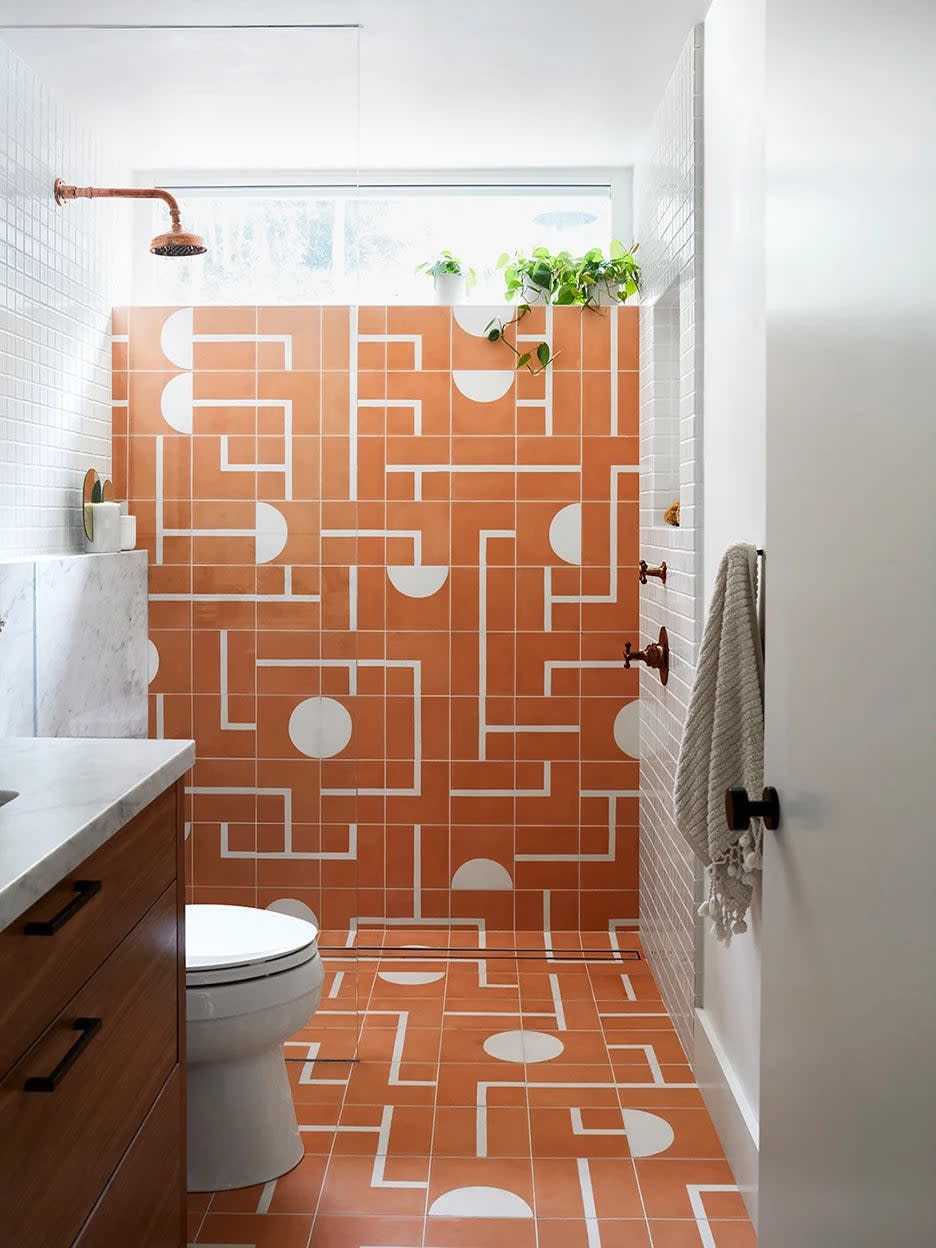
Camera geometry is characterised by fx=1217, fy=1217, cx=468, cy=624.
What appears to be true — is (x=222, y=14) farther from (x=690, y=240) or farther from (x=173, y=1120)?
(x=173, y=1120)

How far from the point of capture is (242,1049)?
232 cm

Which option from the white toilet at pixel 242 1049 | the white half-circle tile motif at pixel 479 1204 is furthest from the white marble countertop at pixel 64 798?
the white half-circle tile motif at pixel 479 1204

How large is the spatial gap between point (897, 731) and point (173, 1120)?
4.60 ft

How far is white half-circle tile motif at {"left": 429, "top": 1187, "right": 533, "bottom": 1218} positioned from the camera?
227 cm

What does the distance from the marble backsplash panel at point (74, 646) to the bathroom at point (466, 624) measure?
0.03 feet

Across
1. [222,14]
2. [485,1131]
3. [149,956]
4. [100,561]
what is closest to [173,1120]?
[149,956]

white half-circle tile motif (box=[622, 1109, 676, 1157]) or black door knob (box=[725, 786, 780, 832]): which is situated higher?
black door knob (box=[725, 786, 780, 832])

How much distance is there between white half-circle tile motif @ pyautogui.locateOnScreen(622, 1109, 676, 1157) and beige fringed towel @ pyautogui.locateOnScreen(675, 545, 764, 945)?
24.2 inches

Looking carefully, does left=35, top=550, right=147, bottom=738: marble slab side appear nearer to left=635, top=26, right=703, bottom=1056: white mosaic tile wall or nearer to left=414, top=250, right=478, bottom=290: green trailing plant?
left=635, top=26, right=703, bottom=1056: white mosaic tile wall

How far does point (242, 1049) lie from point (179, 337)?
1.59 metres

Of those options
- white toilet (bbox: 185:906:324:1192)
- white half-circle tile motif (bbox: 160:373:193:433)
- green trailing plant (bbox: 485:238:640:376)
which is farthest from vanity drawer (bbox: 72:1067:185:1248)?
green trailing plant (bbox: 485:238:640:376)

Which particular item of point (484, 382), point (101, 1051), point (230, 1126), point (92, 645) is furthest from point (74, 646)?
point (484, 382)

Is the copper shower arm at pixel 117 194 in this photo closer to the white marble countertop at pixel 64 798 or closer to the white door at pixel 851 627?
the white marble countertop at pixel 64 798

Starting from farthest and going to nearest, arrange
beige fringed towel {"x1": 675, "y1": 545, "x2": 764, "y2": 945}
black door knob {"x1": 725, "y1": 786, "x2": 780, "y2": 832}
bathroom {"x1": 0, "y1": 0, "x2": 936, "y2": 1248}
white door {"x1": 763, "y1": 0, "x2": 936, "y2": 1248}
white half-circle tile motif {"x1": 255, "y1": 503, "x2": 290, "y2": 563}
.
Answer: white half-circle tile motif {"x1": 255, "y1": 503, "x2": 290, "y2": 563} < beige fringed towel {"x1": 675, "y1": 545, "x2": 764, "y2": 945} < black door knob {"x1": 725, "y1": 786, "x2": 780, "y2": 832} < bathroom {"x1": 0, "y1": 0, "x2": 936, "y2": 1248} < white door {"x1": 763, "y1": 0, "x2": 936, "y2": 1248}
